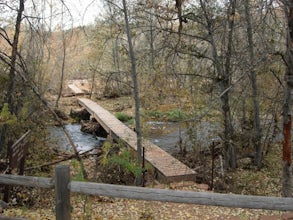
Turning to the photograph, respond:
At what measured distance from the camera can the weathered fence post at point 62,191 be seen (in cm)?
332

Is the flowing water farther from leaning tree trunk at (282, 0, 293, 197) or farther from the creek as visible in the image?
leaning tree trunk at (282, 0, 293, 197)

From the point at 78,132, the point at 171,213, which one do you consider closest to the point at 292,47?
the point at 171,213

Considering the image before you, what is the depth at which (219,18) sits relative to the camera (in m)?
8.91

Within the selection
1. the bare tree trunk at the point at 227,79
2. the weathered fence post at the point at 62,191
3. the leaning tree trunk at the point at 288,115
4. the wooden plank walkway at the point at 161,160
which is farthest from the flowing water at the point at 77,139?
the weathered fence post at the point at 62,191

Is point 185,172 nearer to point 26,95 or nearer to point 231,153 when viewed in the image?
point 231,153

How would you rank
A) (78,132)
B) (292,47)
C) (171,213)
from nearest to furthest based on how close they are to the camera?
(292,47) → (171,213) → (78,132)

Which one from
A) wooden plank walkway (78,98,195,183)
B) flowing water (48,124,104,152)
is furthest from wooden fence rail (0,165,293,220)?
flowing water (48,124,104,152)

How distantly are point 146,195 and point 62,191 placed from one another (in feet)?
2.74

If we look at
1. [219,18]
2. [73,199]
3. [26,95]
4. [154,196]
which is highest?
[219,18]

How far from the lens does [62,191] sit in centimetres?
334

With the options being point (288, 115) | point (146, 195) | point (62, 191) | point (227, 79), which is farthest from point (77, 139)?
point (146, 195)

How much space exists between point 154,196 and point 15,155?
251 centimetres

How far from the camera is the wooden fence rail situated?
302 cm

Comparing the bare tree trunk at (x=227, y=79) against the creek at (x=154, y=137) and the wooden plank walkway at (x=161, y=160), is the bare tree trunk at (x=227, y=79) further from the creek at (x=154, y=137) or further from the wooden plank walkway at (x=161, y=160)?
the creek at (x=154, y=137)
